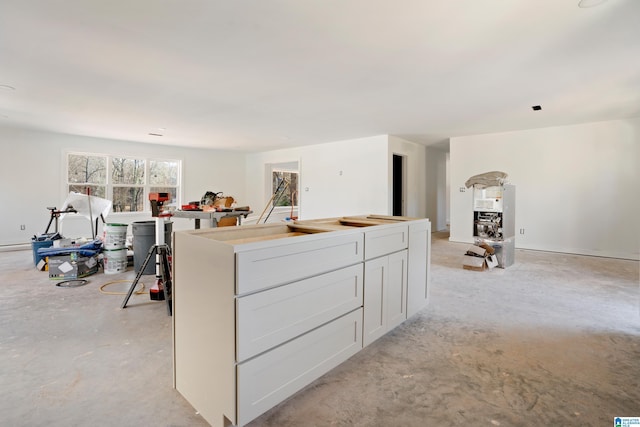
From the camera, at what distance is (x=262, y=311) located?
5.05 feet

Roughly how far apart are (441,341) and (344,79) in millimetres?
2822

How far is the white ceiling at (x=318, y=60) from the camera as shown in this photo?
→ 223 centimetres

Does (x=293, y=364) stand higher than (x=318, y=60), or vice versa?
(x=318, y=60)

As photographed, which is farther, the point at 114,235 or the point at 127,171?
the point at 127,171

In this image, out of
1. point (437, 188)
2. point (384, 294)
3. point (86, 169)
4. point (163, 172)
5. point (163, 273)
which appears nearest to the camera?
point (384, 294)

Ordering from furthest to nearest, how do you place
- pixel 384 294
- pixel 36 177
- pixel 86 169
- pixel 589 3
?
pixel 86 169 → pixel 36 177 → pixel 384 294 → pixel 589 3

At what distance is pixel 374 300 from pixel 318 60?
Answer: 2275 mm

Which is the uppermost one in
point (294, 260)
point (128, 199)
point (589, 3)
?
point (589, 3)

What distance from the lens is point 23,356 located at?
7.23 ft

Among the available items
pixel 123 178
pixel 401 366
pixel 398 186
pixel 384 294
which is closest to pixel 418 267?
pixel 384 294

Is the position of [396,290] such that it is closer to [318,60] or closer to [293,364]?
[293,364]

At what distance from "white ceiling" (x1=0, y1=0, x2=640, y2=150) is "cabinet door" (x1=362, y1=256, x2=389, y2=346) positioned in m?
1.83

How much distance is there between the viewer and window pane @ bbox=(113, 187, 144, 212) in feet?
25.5

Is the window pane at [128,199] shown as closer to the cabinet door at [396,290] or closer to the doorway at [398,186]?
the doorway at [398,186]
